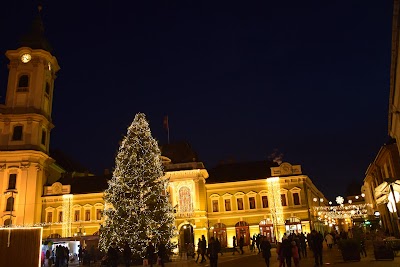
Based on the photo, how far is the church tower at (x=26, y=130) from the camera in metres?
44.4

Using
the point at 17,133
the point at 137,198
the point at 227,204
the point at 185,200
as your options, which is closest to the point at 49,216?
the point at 17,133

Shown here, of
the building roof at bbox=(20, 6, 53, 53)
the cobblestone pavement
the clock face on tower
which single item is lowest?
the cobblestone pavement

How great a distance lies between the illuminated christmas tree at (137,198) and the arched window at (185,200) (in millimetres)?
18154

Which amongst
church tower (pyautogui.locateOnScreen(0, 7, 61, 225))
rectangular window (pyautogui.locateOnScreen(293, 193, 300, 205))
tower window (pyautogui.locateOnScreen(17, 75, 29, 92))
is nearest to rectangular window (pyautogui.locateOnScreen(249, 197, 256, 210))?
rectangular window (pyautogui.locateOnScreen(293, 193, 300, 205))

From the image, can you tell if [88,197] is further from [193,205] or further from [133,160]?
[133,160]

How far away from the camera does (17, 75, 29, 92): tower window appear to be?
159ft

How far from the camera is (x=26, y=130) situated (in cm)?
4662

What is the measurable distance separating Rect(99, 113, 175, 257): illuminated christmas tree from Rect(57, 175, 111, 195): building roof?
2269cm

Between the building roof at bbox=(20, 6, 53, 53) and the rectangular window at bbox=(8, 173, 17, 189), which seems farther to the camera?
the building roof at bbox=(20, 6, 53, 53)

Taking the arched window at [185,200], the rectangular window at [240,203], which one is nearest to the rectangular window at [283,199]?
the rectangular window at [240,203]

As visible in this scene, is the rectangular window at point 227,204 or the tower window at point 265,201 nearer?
the tower window at point 265,201

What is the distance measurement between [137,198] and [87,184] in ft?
90.6

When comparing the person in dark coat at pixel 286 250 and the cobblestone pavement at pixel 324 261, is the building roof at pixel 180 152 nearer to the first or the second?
the cobblestone pavement at pixel 324 261

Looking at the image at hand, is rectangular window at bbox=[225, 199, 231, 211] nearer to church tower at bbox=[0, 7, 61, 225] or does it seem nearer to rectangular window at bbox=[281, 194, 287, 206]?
rectangular window at bbox=[281, 194, 287, 206]
